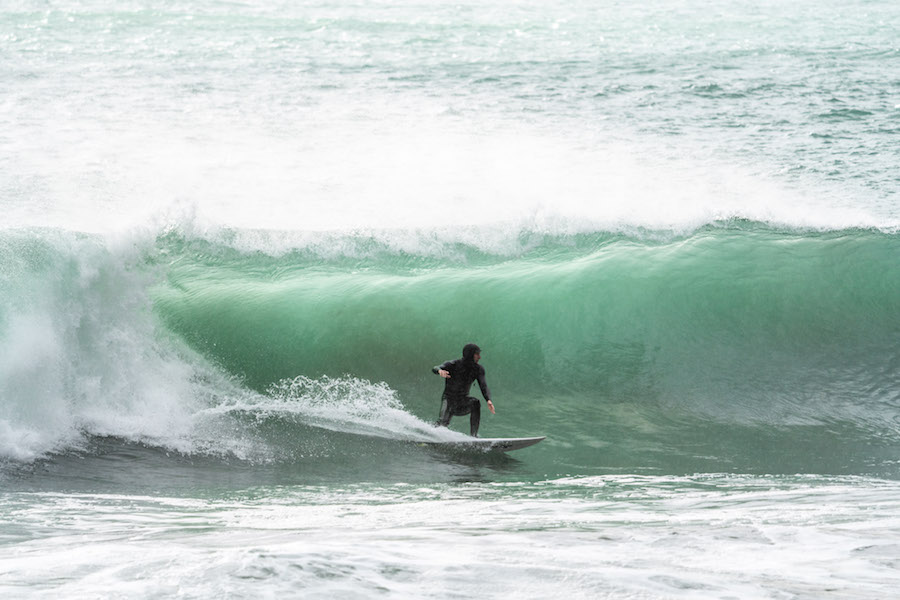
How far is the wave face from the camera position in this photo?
894 centimetres

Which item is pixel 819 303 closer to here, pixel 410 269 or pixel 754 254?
pixel 754 254

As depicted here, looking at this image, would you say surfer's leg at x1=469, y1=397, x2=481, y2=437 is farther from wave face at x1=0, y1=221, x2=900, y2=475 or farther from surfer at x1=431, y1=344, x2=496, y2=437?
wave face at x1=0, y1=221, x2=900, y2=475

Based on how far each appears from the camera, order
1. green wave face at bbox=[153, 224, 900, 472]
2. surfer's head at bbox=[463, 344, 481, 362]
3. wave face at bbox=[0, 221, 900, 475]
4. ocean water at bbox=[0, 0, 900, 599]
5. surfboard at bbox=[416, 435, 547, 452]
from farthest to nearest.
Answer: green wave face at bbox=[153, 224, 900, 472]
wave face at bbox=[0, 221, 900, 475]
surfboard at bbox=[416, 435, 547, 452]
surfer's head at bbox=[463, 344, 481, 362]
ocean water at bbox=[0, 0, 900, 599]

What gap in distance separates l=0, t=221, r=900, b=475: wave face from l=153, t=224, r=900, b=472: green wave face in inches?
1.0

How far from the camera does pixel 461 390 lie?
28.5 ft

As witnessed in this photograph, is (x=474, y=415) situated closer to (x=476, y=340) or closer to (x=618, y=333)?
(x=476, y=340)

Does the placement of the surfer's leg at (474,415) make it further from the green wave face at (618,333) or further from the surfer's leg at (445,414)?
the green wave face at (618,333)

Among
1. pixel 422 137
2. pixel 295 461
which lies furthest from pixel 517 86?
pixel 295 461

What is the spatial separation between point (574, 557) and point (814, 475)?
4067 mm

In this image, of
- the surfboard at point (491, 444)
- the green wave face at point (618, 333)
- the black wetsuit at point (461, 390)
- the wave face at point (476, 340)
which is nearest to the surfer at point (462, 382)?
the black wetsuit at point (461, 390)

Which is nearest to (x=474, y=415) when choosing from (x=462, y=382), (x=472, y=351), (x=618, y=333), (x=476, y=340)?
(x=462, y=382)

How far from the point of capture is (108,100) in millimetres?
19844

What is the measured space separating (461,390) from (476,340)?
202 centimetres

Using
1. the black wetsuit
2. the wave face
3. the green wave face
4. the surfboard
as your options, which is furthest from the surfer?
the green wave face
